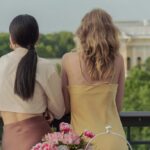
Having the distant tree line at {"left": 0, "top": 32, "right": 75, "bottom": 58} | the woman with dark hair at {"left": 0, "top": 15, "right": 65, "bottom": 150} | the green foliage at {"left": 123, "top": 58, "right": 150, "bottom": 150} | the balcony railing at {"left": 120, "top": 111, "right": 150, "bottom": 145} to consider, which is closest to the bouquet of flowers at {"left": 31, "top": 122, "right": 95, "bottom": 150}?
the woman with dark hair at {"left": 0, "top": 15, "right": 65, "bottom": 150}

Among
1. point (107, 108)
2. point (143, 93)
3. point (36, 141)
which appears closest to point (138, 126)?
point (107, 108)

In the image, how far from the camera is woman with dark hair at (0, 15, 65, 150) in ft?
12.3

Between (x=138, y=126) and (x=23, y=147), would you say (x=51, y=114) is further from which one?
(x=138, y=126)

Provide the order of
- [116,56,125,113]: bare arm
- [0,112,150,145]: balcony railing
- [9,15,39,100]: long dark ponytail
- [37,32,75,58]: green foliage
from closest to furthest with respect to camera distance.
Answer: [9,15,39,100]: long dark ponytail → [116,56,125,113]: bare arm → [0,112,150,145]: balcony railing → [37,32,75,58]: green foliage

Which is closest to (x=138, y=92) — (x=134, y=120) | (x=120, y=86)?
(x=134, y=120)

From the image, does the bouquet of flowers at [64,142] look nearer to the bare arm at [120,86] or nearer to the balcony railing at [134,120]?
the bare arm at [120,86]

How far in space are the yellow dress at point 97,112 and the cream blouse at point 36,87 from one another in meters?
0.14

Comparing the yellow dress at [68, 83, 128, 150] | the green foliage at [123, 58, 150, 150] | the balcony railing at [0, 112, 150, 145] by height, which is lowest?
the green foliage at [123, 58, 150, 150]

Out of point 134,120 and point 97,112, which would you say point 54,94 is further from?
point 134,120

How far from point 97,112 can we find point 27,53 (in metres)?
0.53

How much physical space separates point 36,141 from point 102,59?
23.8 inches

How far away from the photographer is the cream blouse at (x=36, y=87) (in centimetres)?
375

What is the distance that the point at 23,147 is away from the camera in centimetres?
372

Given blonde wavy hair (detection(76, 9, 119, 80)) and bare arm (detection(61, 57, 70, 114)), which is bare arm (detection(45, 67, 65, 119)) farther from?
blonde wavy hair (detection(76, 9, 119, 80))
